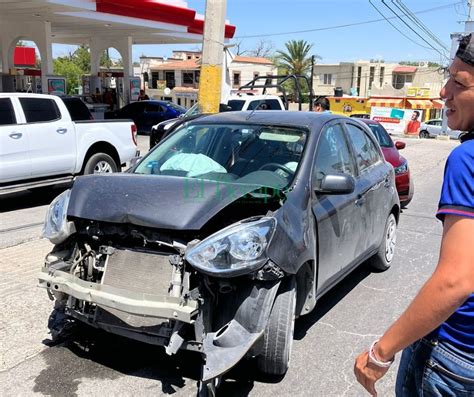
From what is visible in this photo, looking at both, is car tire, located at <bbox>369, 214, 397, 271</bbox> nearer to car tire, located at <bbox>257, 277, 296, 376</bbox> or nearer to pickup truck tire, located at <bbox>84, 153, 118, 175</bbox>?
car tire, located at <bbox>257, 277, 296, 376</bbox>

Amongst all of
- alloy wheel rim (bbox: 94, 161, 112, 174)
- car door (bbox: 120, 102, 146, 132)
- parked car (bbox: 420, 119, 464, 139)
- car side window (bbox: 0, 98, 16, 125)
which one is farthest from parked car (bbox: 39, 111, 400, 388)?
parked car (bbox: 420, 119, 464, 139)

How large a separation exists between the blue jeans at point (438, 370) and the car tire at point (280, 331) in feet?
4.58

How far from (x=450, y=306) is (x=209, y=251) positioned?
5.49 feet

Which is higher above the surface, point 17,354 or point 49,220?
point 49,220

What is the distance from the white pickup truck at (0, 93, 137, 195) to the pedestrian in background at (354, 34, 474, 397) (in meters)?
7.48

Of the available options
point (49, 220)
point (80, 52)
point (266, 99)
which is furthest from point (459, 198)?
point (80, 52)

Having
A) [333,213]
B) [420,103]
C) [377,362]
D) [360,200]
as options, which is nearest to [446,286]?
[377,362]

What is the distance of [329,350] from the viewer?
3.84m

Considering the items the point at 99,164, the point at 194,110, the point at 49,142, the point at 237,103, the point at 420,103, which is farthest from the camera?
the point at 420,103

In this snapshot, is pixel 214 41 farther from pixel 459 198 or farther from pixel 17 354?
pixel 459 198

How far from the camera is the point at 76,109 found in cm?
1012

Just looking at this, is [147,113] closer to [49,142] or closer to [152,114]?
[152,114]

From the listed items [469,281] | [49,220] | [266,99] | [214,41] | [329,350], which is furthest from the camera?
[266,99]

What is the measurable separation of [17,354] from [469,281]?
3292 millimetres
